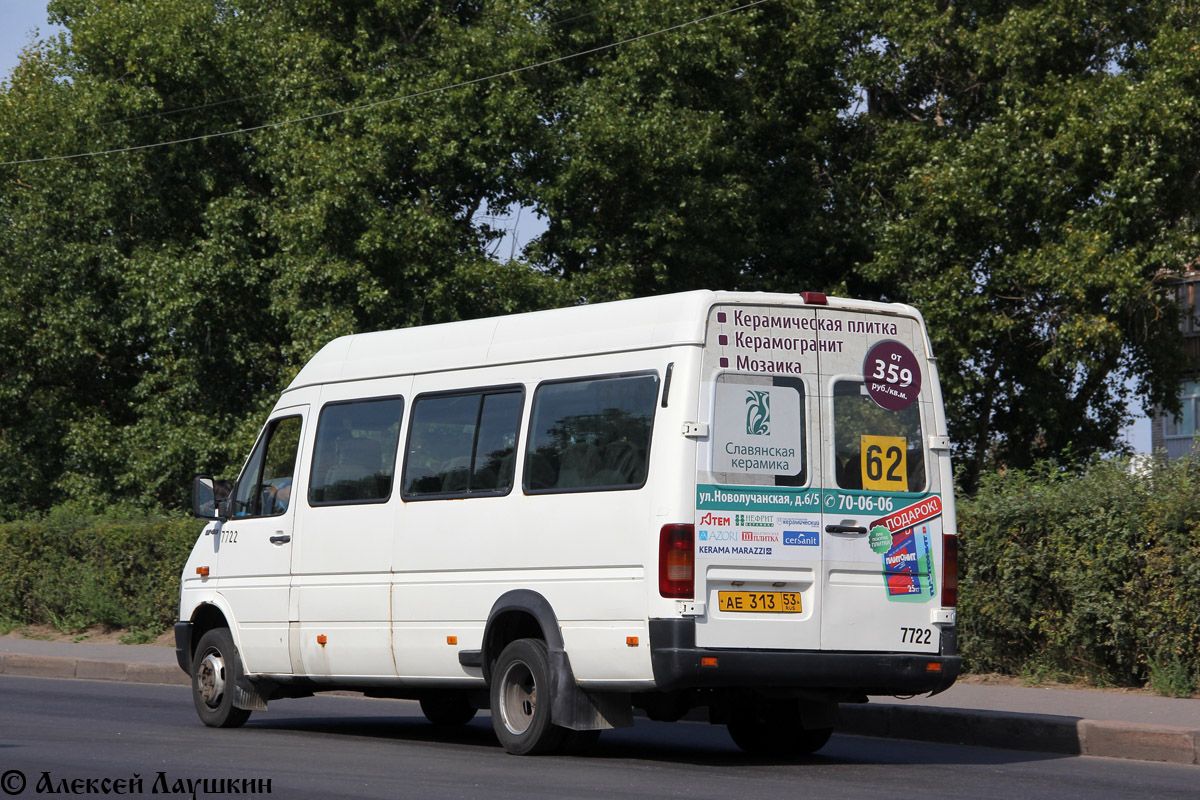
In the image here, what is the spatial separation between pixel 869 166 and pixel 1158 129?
573 centimetres

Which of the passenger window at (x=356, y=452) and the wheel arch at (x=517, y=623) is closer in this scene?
the wheel arch at (x=517, y=623)

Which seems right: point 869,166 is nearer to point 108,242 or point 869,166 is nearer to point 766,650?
point 108,242

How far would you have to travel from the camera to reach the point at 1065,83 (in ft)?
83.1

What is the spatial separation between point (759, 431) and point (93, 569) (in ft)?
48.7

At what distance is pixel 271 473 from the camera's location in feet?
37.6

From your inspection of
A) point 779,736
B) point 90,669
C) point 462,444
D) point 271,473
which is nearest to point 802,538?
point 779,736

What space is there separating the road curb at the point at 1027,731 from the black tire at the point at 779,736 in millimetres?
1357

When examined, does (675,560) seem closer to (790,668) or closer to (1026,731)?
(790,668)

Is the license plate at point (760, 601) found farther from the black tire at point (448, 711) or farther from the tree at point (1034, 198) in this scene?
the tree at point (1034, 198)

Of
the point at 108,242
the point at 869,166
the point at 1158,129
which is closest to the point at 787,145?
the point at 869,166

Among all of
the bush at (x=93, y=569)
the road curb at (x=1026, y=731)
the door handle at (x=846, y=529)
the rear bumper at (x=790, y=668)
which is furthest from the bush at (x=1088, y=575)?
the bush at (x=93, y=569)

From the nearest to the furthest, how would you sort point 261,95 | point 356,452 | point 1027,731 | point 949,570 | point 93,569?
point 949,570, point 1027,731, point 356,452, point 93,569, point 261,95

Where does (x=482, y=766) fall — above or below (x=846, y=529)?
below

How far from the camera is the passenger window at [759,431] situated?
864 centimetres
